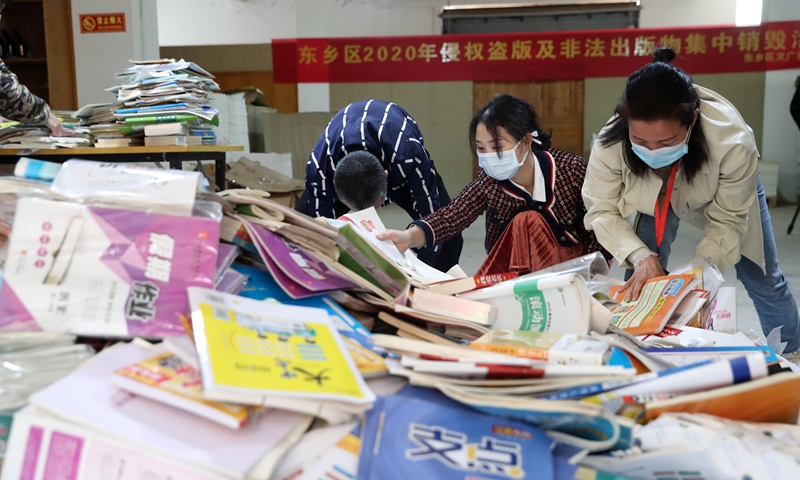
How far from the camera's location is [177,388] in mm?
737

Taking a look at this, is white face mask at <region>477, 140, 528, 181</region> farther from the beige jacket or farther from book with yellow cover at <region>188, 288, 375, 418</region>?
book with yellow cover at <region>188, 288, 375, 418</region>

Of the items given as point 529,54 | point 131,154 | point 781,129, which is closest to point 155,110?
point 131,154

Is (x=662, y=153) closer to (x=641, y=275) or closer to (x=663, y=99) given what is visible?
(x=663, y=99)

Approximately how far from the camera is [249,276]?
1.10m

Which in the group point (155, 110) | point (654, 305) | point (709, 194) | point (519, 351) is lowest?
point (654, 305)

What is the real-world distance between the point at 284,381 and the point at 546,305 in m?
0.62

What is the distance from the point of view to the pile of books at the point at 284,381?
2.34ft

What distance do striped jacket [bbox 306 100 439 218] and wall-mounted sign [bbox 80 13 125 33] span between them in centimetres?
299

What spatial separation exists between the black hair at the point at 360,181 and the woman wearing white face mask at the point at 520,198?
297mm

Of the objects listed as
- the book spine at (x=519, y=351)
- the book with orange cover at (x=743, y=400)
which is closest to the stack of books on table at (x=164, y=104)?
the book spine at (x=519, y=351)

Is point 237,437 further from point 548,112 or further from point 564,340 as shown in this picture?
point 548,112

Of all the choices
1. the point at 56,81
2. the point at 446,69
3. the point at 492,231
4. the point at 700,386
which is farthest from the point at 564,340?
the point at 446,69

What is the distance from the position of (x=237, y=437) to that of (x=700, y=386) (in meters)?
0.58

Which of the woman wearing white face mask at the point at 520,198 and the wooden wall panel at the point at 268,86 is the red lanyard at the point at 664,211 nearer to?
the woman wearing white face mask at the point at 520,198
